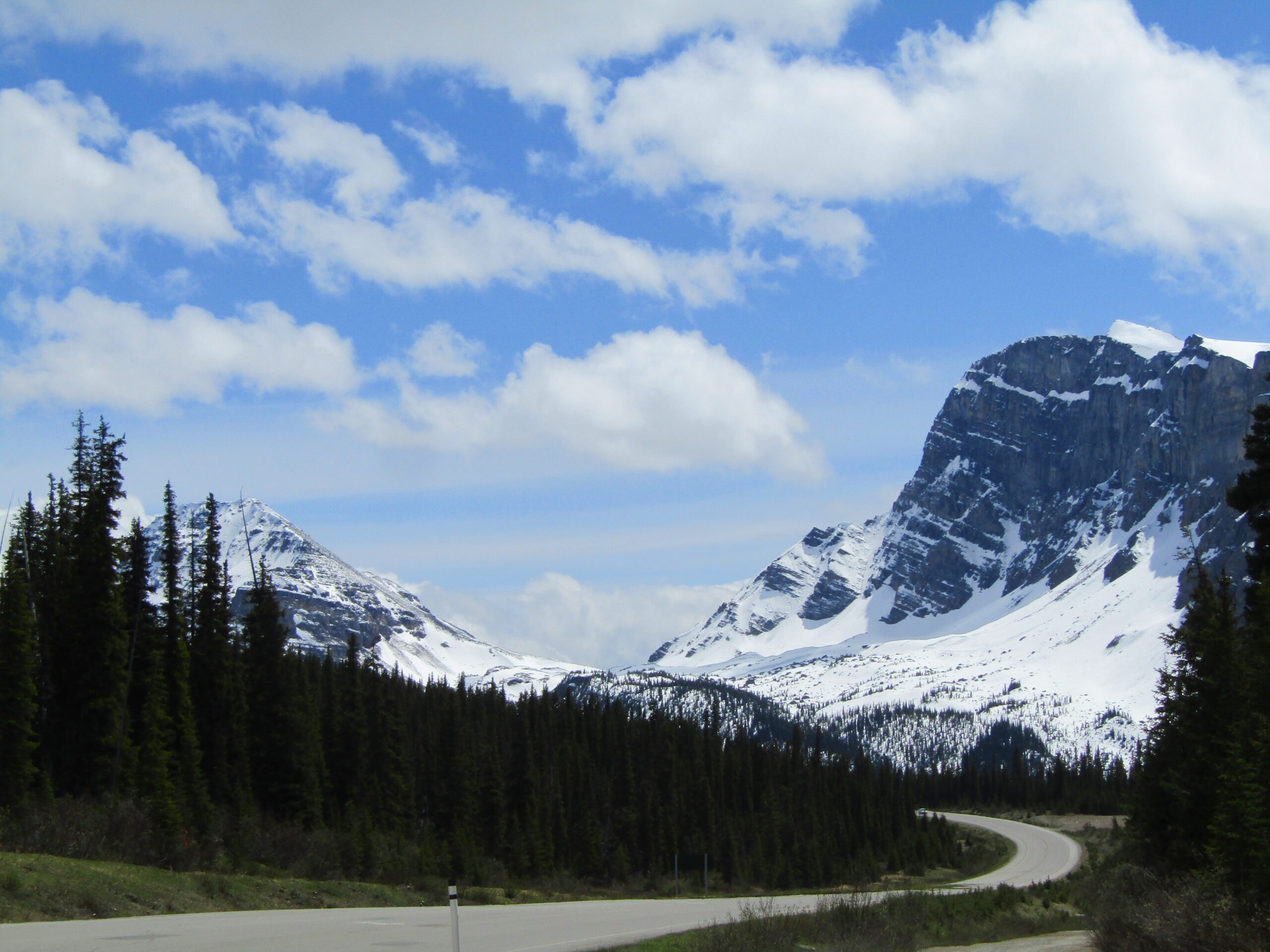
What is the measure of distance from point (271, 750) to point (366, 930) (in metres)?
43.4

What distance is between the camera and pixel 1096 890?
46031mm

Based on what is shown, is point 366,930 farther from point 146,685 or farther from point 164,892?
point 146,685

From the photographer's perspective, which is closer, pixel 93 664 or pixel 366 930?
pixel 366 930

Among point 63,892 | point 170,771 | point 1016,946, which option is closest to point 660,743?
point 170,771

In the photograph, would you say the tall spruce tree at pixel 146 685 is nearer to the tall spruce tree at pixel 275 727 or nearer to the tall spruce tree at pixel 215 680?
the tall spruce tree at pixel 215 680

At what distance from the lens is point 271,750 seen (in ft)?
200

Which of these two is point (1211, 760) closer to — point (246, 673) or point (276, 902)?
point (276, 902)

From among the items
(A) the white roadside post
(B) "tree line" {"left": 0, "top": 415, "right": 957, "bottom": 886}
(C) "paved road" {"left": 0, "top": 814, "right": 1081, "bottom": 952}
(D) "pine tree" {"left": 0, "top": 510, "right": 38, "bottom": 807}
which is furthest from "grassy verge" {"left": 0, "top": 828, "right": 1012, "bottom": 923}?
(D) "pine tree" {"left": 0, "top": 510, "right": 38, "bottom": 807}

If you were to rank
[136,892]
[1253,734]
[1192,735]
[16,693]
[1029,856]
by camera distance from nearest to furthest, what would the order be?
[136,892] < [1253,734] < [1192,735] < [16,693] < [1029,856]

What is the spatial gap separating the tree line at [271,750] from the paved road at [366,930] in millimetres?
11294

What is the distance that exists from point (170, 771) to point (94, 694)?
16.9 ft

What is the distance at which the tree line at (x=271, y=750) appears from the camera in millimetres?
43312

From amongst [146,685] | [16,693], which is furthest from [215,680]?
[16,693]

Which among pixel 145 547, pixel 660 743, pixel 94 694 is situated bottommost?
pixel 660 743
